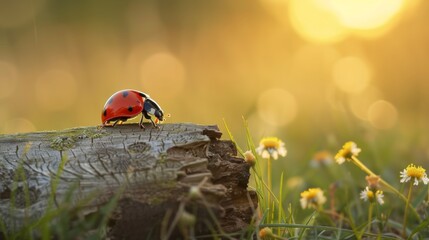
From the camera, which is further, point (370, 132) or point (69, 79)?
point (69, 79)

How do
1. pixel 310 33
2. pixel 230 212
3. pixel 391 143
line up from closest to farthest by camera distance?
pixel 230 212 < pixel 391 143 < pixel 310 33

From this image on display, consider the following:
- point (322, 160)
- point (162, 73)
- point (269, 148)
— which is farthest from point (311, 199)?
point (162, 73)

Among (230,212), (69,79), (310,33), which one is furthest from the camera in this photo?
(310,33)

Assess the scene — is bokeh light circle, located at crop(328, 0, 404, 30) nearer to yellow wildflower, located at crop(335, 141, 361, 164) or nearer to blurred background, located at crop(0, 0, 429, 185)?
blurred background, located at crop(0, 0, 429, 185)

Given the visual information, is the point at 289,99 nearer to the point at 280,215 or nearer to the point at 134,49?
the point at 134,49

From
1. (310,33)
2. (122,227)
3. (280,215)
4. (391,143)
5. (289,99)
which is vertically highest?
(310,33)

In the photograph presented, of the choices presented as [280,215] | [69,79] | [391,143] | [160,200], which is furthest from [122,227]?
[69,79]

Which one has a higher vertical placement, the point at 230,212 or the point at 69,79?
the point at 69,79
